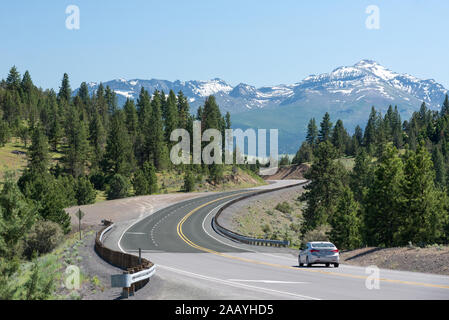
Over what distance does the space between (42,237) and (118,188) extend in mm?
44440

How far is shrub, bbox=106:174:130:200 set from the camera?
100250mm

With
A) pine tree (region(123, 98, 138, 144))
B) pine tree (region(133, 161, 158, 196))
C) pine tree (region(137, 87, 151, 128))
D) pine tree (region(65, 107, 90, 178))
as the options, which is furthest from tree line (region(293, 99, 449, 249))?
pine tree (region(137, 87, 151, 128))

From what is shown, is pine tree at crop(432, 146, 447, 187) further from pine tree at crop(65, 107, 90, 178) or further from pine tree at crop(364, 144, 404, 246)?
pine tree at crop(364, 144, 404, 246)

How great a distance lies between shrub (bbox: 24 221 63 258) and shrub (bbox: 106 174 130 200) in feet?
143

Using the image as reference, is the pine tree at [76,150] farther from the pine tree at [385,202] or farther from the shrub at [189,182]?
the pine tree at [385,202]

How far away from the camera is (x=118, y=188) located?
329ft

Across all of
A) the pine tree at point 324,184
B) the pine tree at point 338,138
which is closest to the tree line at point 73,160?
the pine tree at point 324,184

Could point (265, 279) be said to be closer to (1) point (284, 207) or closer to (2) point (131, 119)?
(1) point (284, 207)

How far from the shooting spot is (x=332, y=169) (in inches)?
3250

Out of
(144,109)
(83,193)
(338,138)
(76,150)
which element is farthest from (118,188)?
(338,138)

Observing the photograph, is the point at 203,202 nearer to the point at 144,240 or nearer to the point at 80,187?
the point at 80,187

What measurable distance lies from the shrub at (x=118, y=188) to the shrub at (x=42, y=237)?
1711 inches

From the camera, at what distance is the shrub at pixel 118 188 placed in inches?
3947
